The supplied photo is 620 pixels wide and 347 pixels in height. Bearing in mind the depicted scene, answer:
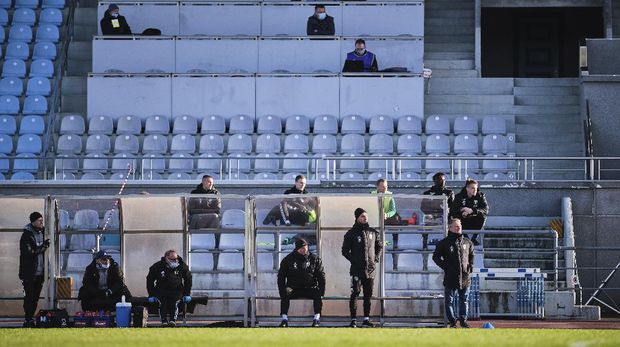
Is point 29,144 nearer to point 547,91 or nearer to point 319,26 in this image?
point 319,26

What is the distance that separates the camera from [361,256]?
24875 mm

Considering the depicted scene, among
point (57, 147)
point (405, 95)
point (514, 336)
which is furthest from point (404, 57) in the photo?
point (514, 336)

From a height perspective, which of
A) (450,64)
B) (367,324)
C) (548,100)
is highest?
(450,64)

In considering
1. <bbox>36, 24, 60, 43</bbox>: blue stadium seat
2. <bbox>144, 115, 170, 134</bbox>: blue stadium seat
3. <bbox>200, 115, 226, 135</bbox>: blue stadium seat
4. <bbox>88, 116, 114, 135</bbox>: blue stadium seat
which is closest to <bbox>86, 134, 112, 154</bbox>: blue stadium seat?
<bbox>88, 116, 114, 135</bbox>: blue stadium seat

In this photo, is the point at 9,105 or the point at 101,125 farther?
the point at 9,105

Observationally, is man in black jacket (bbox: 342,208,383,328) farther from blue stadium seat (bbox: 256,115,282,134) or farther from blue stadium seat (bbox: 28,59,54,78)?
blue stadium seat (bbox: 28,59,54,78)

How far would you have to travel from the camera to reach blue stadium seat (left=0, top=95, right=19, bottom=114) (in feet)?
114

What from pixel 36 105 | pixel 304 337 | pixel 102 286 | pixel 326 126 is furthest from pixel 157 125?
pixel 304 337

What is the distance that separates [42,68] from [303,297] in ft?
42.2

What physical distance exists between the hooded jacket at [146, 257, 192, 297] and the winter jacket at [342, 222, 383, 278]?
8.08 ft

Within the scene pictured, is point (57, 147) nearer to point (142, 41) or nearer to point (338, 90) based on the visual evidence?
point (142, 41)

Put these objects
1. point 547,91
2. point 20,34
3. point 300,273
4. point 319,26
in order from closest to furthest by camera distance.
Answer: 1. point 300,273
2. point 319,26
3. point 547,91
4. point 20,34

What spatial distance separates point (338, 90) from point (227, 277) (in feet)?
28.2

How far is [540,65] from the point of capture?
4144 centimetres
